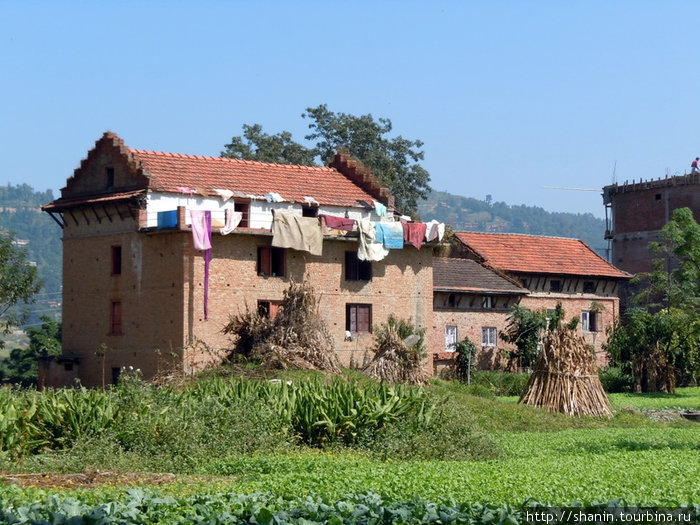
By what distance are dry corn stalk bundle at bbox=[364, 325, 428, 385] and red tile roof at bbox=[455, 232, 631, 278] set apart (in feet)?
59.7

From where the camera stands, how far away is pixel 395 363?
36.8 m

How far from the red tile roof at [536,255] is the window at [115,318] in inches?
820

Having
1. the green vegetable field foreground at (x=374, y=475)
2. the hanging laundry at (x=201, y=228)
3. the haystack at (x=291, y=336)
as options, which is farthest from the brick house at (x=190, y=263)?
the green vegetable field foreground at (x=374, y=475)

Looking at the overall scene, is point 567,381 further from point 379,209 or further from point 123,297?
point 123,297

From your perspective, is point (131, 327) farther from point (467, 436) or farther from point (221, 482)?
point (221, 482)

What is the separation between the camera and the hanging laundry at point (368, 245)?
4181 cm

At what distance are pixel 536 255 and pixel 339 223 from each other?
18465 mm

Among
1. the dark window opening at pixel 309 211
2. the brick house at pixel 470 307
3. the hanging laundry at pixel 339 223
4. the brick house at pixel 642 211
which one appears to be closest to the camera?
the hanging laundry at pixel 339 223

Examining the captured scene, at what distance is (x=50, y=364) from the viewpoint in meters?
40.7

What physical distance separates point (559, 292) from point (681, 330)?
11986 mm

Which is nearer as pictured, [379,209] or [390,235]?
[390,235]

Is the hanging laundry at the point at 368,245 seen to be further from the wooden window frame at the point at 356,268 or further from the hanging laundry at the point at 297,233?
the hanging laundry at the point at 297,233

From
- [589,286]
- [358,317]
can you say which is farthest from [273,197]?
[589,286]

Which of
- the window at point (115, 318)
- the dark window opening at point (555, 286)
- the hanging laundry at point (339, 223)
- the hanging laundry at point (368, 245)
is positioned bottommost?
the window at point (115, 318)
